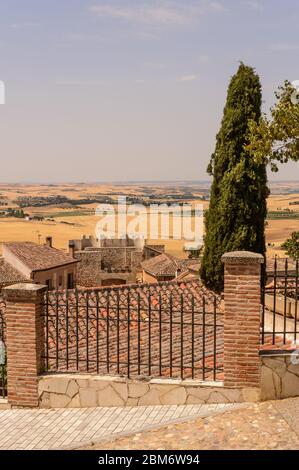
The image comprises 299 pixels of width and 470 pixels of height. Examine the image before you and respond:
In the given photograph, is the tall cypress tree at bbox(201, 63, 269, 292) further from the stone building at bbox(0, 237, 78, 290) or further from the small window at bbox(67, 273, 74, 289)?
the small window at bbox(67, 273, 74, 289)

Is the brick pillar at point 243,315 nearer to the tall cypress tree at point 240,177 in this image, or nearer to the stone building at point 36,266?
the tall cypress tree at point 240,177

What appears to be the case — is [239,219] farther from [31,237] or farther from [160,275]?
[31,237]

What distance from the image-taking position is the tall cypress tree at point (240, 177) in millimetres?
16125

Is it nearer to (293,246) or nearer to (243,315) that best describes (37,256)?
(293,246)

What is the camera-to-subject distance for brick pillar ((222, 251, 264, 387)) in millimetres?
8102

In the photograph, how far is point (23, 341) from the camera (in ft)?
28.9

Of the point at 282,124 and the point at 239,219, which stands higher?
the point at 282,124

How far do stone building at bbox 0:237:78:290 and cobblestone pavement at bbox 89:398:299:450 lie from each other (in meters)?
28.3

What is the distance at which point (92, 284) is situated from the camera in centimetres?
5075

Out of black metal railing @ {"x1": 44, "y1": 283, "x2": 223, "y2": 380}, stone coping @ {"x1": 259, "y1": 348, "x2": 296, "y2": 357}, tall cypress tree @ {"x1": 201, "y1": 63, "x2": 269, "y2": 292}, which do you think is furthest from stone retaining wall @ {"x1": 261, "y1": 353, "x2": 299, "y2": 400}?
tall cypress tree @ {"x1": 201, "y1": 63, "x2": 269, "y2": 292}

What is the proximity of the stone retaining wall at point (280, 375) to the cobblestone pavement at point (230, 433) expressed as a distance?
242 mm

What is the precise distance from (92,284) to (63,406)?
42094 mm

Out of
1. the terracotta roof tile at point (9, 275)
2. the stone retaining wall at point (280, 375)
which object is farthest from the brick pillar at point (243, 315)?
the terracotta roof tile at point (9, 275)
